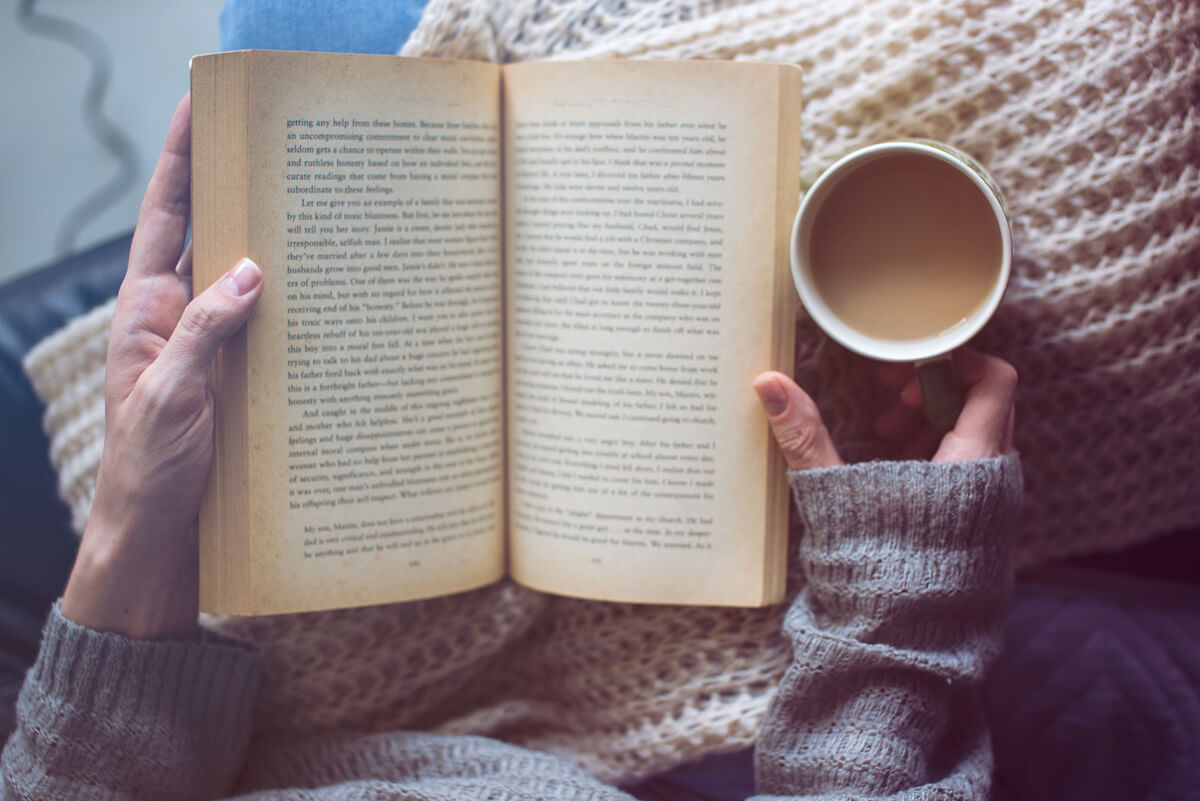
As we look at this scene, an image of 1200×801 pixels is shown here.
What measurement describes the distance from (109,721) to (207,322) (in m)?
0.33

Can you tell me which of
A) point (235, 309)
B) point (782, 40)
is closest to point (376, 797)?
point (235, 309)

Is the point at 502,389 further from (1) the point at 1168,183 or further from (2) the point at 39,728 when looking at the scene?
(1) the point at 1168,183

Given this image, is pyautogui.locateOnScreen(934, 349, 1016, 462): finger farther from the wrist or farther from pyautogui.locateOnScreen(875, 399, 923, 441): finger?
the wrist

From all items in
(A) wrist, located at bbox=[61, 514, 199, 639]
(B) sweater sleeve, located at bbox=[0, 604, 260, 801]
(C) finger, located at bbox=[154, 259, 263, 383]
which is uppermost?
(C) finger, located at bbox=[154, 259, 263, 383]

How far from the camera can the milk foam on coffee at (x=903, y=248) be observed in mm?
683

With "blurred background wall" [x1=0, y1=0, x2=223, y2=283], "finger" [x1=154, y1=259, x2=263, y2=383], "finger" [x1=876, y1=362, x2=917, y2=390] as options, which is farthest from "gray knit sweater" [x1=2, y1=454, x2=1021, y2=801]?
"blurred background wall" [x1=0, y1=0, x2=223, y2=283]

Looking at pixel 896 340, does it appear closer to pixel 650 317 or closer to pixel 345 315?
pixel 650 317

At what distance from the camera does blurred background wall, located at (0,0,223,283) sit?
110cm

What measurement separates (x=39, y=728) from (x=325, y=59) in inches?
22.2

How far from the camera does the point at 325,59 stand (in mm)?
661

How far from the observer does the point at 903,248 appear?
70 centimetres

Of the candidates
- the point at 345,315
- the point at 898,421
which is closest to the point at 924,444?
the point at 898,421

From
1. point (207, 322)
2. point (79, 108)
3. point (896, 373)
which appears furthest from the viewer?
point (79, 108)

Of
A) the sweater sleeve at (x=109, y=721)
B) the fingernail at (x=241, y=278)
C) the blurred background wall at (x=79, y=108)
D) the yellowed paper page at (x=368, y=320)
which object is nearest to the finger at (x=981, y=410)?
the yellowed paper page at (x=368, y=320)
